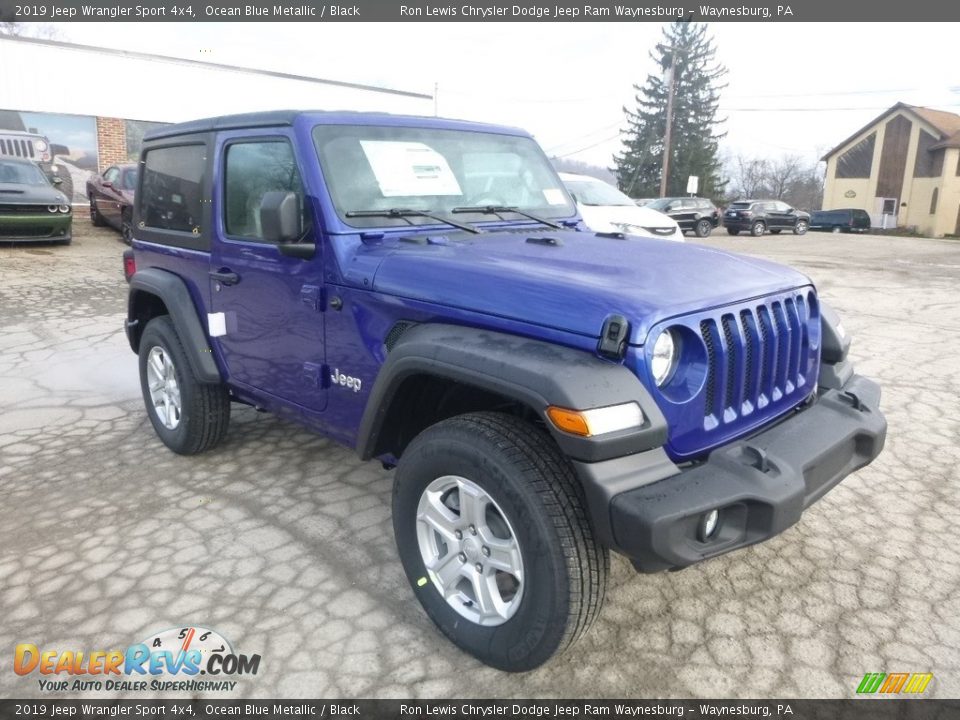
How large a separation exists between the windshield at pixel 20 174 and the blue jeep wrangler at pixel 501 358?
1119 cm

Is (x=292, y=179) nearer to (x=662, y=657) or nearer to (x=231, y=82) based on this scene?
(x=662, y=657)

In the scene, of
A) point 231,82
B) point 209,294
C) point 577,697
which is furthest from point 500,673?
point 231,82

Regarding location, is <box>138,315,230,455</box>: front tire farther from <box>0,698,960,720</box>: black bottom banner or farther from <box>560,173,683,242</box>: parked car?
<box>560,173,683,242</box>: parked car

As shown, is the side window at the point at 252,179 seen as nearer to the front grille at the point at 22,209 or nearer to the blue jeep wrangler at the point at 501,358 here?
the blue jeep wrangler at the point at 501,358

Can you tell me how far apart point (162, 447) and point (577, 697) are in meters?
3.31

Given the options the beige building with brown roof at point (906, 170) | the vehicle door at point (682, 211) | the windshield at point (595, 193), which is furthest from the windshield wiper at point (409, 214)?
the beige building with brown roof at point (906, 170)

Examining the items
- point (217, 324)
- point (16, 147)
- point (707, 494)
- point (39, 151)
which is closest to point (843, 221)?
point (39, 151)

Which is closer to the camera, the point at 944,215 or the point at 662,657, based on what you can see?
the point at 662,657

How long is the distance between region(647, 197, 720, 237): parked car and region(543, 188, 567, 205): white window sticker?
2160 centimetres

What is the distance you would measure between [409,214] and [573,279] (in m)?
1.07

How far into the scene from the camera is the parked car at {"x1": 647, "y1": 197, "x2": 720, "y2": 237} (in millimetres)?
24812

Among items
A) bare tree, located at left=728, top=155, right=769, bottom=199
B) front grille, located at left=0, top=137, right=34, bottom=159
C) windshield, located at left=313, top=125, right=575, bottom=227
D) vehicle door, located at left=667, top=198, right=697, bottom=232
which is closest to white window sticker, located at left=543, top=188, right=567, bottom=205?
windshield, located at left=313, top=125, right=575, bottom=227

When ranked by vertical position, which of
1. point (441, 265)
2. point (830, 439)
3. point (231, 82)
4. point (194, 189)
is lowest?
point (830, 439)

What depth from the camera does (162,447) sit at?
15.0 feet
